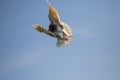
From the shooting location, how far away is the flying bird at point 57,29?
34656 mm

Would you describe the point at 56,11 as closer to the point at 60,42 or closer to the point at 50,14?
the point at 50,14

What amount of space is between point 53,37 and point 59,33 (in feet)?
4.41

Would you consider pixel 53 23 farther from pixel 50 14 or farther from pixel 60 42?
pixel 60 42

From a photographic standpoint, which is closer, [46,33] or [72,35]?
[46,33]

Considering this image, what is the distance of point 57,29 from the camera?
36.3m

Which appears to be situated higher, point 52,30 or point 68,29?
point 68,29

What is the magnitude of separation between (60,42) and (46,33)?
12.7 ft

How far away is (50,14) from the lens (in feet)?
113

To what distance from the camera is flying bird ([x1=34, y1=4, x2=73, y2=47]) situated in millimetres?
34656

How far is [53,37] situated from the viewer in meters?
35.6

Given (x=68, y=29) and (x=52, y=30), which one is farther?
(x=68, y=29)

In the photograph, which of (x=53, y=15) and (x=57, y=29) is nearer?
(x=53, y=15)

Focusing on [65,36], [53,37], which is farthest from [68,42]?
[53,37]

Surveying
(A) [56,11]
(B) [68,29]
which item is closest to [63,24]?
(B) [68,29]
